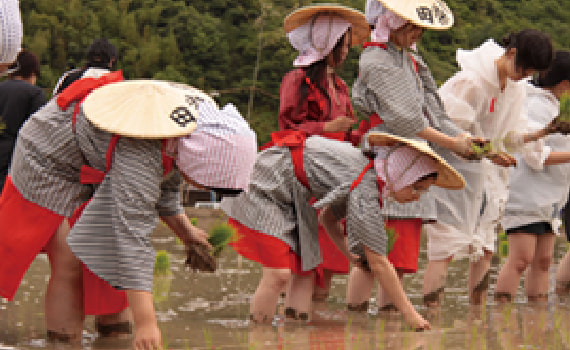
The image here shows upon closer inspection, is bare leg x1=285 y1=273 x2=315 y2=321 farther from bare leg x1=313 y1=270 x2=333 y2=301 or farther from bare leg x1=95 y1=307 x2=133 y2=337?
bare leg x1=95 y1=307 x2=133 y2=337

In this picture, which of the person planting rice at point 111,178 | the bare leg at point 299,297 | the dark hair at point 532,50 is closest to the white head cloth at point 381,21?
the dark hair at point 532,50

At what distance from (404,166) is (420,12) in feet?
3.38

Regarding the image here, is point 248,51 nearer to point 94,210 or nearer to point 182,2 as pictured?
point 182,2

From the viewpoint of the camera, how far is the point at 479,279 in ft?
17.3

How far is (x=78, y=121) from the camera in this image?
3.44m

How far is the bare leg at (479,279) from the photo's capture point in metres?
5.25

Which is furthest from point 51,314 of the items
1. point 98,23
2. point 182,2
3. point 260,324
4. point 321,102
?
point 182,2

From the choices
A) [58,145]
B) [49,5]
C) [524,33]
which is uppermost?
[49,5]

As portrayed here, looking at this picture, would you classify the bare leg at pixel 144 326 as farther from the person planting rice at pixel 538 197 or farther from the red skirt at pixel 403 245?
the person planting rice at pixel 538 197

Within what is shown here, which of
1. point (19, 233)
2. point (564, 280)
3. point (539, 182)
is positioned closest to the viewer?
point (19, 233)

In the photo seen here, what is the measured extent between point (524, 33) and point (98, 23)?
27.3 meters

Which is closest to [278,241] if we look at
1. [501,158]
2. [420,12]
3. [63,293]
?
[63,293]

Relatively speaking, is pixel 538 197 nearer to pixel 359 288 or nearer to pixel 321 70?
pixel 359 288

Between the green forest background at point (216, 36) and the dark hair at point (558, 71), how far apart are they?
870 inches
